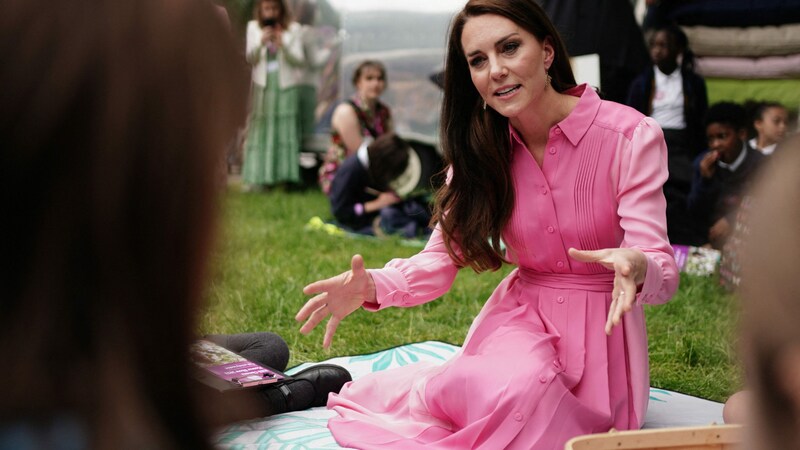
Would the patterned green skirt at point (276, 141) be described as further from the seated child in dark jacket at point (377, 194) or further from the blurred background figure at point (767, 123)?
the blurred background figure at point (767, 123)

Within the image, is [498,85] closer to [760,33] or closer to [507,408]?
[507,408]

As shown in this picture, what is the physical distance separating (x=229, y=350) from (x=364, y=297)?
2.55 feet

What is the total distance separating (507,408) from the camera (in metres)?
2.82

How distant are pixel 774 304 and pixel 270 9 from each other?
945 centimetres

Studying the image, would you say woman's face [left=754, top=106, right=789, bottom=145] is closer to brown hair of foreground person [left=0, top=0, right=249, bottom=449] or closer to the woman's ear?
the woman's ear

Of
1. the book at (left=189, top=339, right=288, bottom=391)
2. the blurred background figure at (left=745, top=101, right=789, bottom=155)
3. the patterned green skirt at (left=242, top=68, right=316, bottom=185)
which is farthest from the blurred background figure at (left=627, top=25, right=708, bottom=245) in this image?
the patterned green skirt at (left=242, top=68, right=316, bottom=185)

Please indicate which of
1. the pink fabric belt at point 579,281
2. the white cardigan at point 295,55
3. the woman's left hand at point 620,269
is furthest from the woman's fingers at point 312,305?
the white cardigan at point 295,55

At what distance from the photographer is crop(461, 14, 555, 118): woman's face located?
3.01 metres

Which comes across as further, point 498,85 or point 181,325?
point 498,85

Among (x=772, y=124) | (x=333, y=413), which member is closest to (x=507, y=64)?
(x=333, y=413)

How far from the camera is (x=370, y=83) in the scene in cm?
864

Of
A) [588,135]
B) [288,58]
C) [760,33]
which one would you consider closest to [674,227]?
[760,33]

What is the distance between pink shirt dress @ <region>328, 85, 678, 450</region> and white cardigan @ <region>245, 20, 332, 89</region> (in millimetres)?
7176

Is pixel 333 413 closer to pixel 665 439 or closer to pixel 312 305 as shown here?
pixel 312 305
